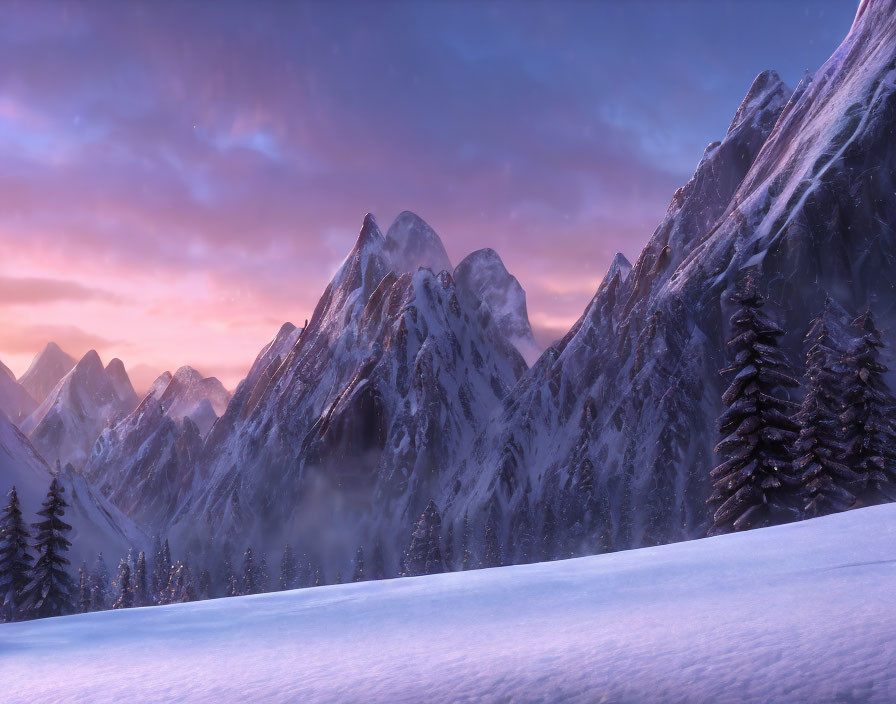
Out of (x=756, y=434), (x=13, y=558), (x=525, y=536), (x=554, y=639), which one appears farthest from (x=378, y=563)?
(x=554, y=639)

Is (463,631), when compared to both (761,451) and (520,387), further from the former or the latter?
(520,387)

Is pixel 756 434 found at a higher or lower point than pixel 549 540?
lower

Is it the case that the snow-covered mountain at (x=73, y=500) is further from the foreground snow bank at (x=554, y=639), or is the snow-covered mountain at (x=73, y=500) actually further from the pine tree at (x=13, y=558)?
the foreground snow bank at (x=554, y=639)

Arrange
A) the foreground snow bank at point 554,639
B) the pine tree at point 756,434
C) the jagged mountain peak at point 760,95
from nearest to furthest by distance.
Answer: the foreground snow bank at point 554,639 < the pine tree at point 756,434 < the jagged mountain peak at point 760,95

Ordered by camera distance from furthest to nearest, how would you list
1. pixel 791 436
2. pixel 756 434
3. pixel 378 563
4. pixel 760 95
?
pixel 760 95
pixel 378 563
pixel 756 434
pixel 791 436

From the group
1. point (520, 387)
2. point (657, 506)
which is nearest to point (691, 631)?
point (657, 506)

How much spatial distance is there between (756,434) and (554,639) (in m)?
19.7

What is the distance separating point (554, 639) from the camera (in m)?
5.35

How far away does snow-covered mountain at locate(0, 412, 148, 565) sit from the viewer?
447 feet

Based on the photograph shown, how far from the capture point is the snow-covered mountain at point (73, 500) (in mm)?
136250

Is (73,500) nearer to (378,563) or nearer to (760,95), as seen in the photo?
(378,563)

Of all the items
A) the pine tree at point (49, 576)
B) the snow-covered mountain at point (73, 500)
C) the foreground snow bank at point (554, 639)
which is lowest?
the foreground snow bank at point (554, 639)

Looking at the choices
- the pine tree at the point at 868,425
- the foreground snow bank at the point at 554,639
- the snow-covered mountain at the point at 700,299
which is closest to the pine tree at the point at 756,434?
the pine tree at the point at 868,425

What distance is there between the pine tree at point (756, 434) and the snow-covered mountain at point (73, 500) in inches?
5439
